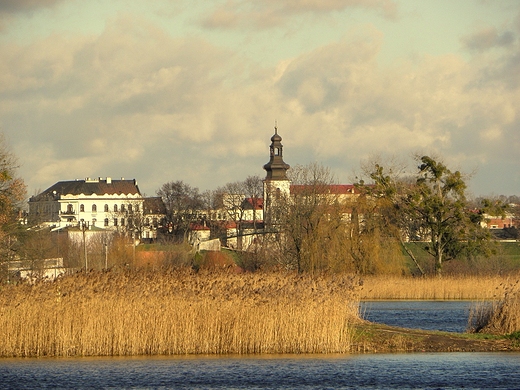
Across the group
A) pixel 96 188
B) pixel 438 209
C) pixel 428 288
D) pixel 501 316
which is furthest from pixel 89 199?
pixel 501 316

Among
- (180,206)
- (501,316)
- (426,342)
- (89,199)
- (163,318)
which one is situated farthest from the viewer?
(89,199)

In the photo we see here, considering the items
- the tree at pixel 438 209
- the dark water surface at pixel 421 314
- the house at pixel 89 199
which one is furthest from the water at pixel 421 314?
the house at pixel 89 199

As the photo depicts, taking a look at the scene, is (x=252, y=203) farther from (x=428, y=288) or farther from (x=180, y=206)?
(x=428, y=288)

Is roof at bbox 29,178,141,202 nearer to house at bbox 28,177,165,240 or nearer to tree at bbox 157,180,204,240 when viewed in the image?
house at bbox 28,177,165,240

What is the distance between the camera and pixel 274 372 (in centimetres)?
2183

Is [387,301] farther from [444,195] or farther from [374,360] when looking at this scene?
[374,360]

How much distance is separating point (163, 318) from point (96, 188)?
159 meters

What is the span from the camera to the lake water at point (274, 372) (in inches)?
800

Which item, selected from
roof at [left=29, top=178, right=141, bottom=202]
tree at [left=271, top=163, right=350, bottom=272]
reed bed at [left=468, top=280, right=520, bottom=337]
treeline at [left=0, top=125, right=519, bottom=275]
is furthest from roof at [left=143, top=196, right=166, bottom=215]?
reed bed at [left=468, top=280, right=520, bottom=337]

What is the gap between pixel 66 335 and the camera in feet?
79.4

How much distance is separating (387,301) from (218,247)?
4602 cm

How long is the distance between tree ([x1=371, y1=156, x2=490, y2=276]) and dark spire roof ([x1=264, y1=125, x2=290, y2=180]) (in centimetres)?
6360

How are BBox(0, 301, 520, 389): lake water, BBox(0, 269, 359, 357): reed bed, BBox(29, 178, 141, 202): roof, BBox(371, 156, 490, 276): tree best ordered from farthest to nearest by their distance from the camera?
BBox(29, 178, 141, 202): roof, BBox(371, 156, 490, 276): tree, BBox(0, 269, 359, 357): reed bed, BBox(0, 301, 520, 389): lake water

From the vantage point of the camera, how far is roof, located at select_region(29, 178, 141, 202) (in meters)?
179
